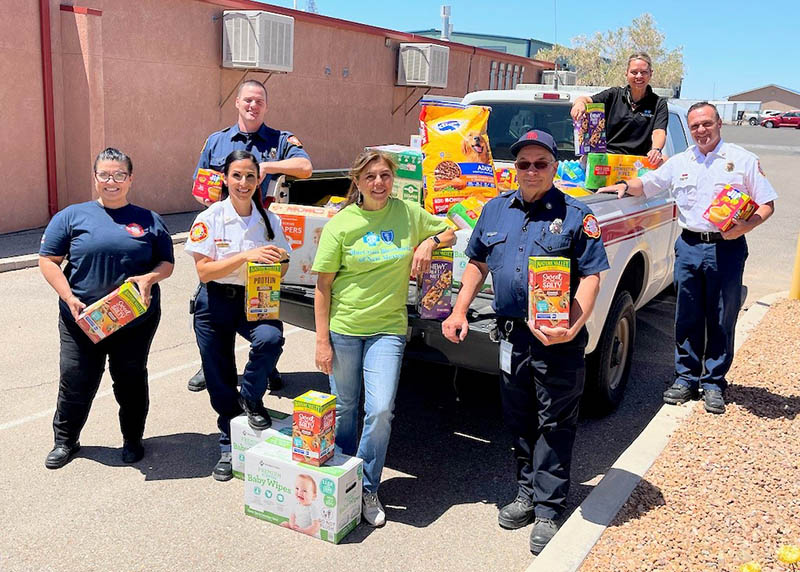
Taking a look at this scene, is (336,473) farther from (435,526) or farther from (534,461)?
(534,461)

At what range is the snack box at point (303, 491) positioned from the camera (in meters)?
3.70

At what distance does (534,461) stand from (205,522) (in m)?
1.63

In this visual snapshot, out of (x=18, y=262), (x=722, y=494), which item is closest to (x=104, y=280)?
(x=722, y=494)

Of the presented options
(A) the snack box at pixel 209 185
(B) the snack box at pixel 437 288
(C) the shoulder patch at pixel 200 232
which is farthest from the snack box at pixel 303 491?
(A) the snack box at pixel 209 185

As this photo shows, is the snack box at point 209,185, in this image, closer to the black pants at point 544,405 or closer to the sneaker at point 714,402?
the black pants at point 544,405

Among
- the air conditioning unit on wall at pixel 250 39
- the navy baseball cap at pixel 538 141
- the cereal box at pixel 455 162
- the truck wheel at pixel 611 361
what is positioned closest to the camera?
the navy baseball cap at pixel 538 141

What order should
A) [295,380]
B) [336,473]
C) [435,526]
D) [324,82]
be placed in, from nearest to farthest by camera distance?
1. [336,473]
2. [435,526]
3. [295,380]
4. [324,82]

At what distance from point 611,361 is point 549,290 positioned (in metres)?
2.07

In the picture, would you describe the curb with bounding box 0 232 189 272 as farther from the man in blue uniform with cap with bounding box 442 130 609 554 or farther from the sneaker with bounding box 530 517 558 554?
the sneaker with bounding box 530 517 558 554

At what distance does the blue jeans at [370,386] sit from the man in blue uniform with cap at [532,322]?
1.11 feet

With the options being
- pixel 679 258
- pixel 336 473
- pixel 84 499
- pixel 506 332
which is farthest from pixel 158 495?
pixel 679 258

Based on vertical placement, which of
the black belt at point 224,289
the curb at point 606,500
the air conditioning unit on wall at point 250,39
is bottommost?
the curb at point 606,500

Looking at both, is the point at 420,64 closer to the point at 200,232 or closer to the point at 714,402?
the point at 714,402

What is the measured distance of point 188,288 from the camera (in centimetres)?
859
